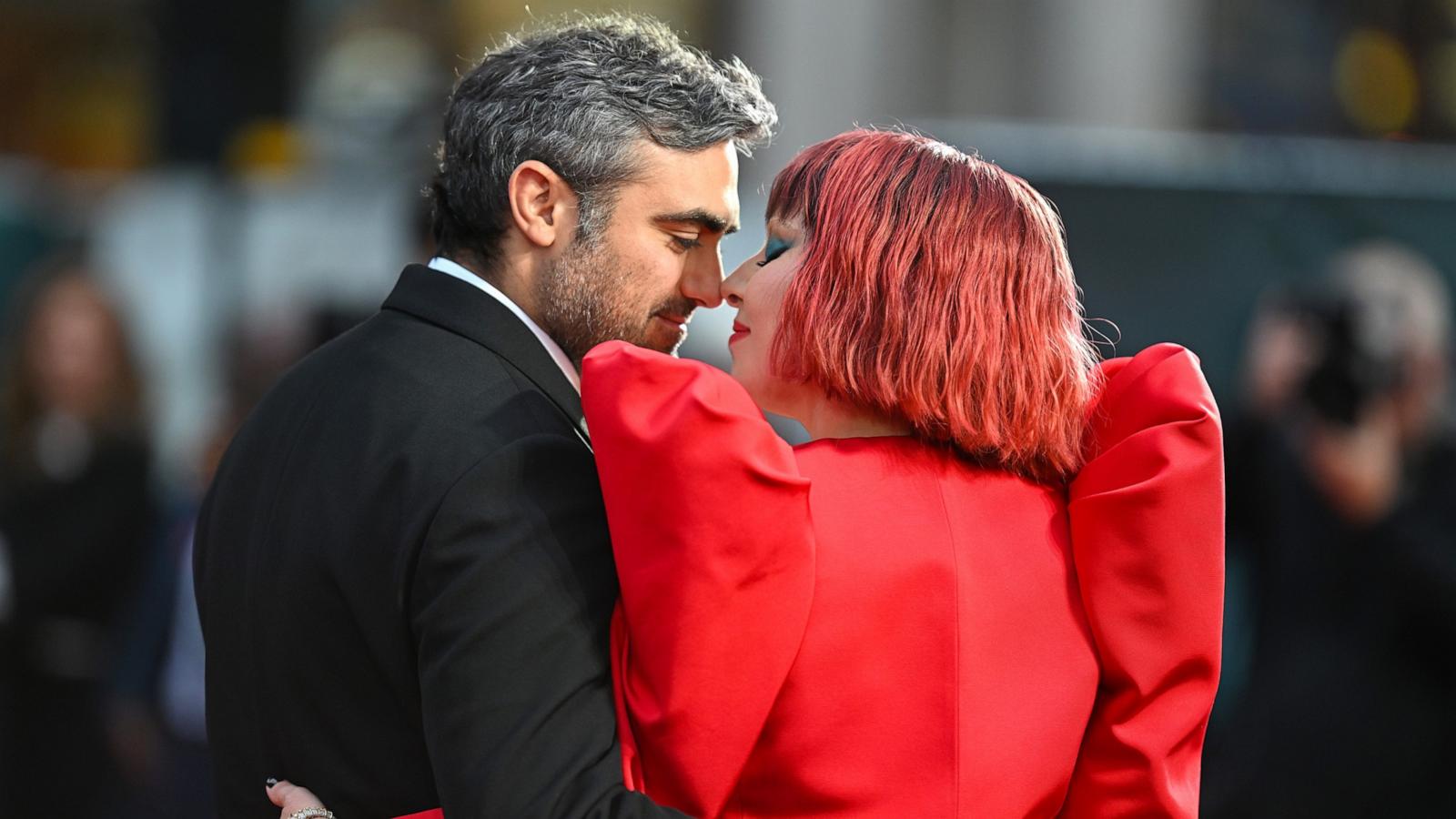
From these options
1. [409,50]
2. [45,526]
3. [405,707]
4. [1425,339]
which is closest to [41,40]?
[409,50]

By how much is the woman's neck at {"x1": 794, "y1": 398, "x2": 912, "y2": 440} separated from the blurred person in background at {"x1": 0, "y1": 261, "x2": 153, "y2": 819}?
13.4ft

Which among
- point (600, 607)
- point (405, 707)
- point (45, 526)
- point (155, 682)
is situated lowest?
point (155, 682)

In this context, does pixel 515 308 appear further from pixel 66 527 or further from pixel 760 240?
pixel 66 527

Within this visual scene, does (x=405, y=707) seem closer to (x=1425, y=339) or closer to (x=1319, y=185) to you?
(x=1425, y=339)

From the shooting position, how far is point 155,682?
5.38 m

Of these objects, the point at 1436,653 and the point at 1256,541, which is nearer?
the point at 1436,653

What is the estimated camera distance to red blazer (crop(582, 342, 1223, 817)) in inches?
75.1

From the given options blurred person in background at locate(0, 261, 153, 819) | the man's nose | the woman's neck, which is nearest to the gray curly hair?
the man's nose

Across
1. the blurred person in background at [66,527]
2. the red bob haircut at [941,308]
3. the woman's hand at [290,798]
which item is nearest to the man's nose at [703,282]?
the red bob haircut at [941,308]

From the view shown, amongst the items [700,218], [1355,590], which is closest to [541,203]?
[700,218]

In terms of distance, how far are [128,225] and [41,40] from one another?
3.37m

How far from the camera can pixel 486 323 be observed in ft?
7.37

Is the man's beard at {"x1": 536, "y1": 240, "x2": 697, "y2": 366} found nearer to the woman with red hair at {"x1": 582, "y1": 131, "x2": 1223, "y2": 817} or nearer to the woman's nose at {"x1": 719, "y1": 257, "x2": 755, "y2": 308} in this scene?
the woman's nose at {"x1": 719, "y1": 257, "x2": 755, "y2": 308}

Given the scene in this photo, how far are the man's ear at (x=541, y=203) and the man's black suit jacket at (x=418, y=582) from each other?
0.18 m
